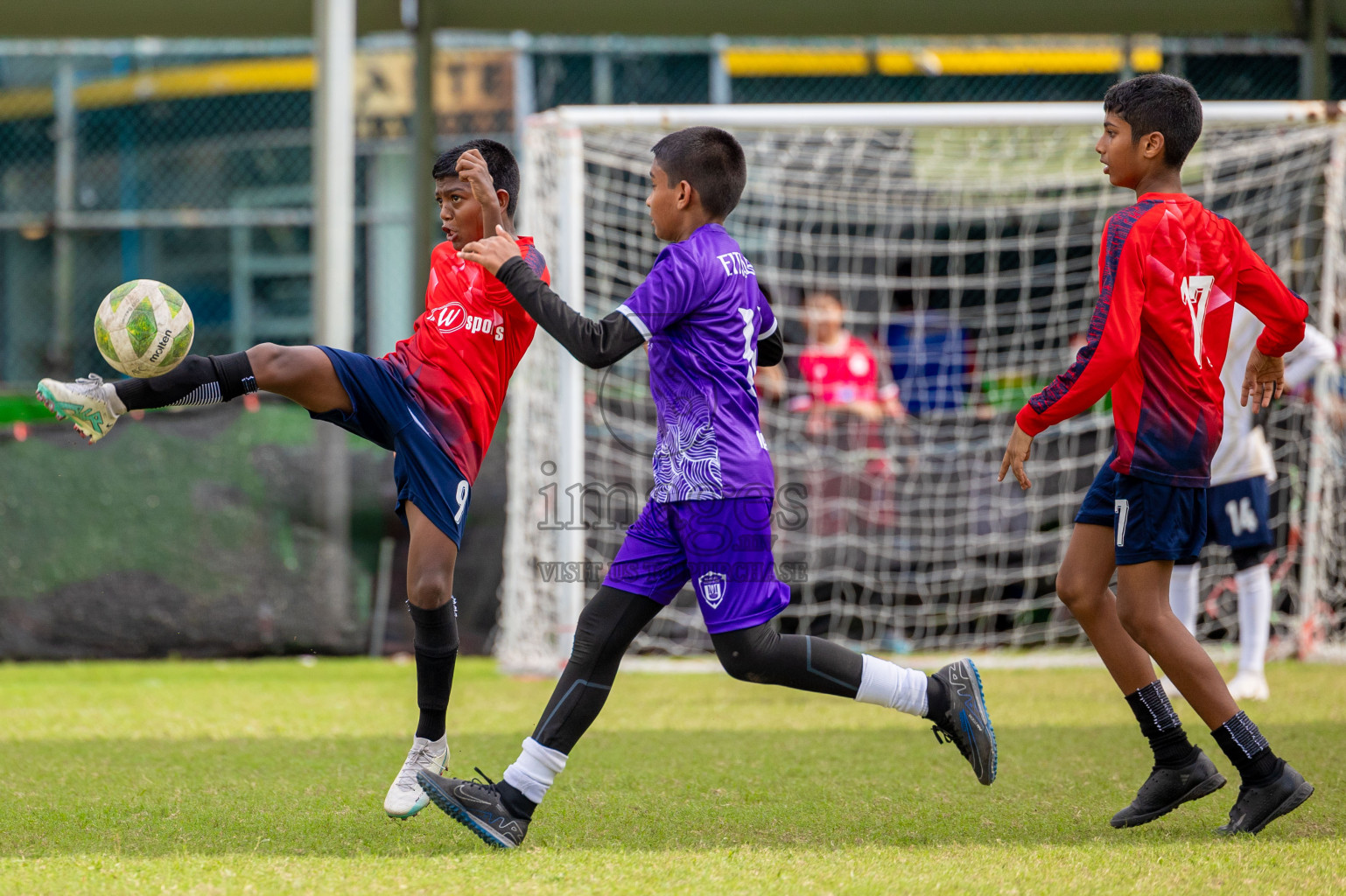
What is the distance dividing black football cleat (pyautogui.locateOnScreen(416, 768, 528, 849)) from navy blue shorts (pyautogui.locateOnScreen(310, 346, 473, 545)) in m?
0.75

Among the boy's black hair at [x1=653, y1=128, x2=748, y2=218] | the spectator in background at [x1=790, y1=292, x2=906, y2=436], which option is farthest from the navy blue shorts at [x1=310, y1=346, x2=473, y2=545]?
the spectator in background at [x1=790, y1=292, x2=906, y2=436]

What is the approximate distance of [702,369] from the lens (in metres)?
3.02

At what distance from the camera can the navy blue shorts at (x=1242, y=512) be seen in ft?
18.2

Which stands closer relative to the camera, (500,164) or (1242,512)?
(500,164)

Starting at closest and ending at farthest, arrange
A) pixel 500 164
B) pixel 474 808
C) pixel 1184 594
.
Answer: pixel 474 808 → pixel 500 164 → pixel 1184 594

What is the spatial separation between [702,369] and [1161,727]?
1.57 meters

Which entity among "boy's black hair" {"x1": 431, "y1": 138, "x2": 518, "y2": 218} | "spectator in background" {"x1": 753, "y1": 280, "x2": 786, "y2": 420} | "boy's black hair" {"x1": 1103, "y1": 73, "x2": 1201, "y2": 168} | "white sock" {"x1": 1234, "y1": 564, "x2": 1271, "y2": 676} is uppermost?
"boy's black hair" {"x1": 1103, "y1": 73, "x2": 1201, "y2": 168}

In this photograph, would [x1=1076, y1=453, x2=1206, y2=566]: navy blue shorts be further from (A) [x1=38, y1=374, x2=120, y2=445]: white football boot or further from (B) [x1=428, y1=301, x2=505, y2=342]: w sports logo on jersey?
(A) [x1=38, y1=374, x2=120, y2=445]: white football boot

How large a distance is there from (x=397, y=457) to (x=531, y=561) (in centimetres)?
333

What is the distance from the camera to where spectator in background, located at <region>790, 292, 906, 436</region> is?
7.63 m

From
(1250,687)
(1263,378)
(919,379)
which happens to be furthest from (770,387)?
(1263,378)

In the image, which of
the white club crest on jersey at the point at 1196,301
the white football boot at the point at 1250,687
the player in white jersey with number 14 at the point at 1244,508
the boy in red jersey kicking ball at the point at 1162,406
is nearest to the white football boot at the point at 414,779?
the boy in red jersey kicking ball at the point at 1162,406

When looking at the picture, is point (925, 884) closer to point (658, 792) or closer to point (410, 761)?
point (658, 792)

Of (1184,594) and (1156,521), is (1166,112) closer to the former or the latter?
(1156,521)
